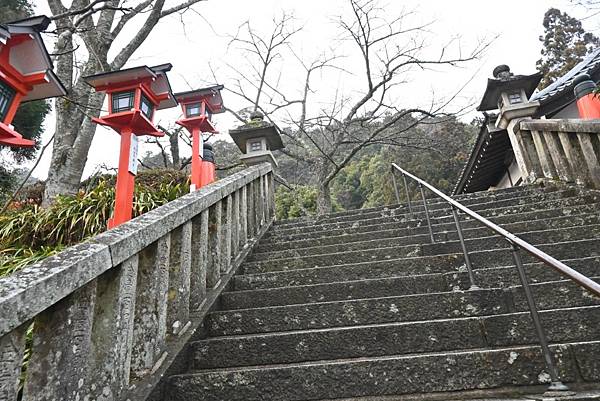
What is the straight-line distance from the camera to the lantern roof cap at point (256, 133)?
540 cm

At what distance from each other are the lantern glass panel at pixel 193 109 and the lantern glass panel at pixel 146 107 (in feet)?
5.38

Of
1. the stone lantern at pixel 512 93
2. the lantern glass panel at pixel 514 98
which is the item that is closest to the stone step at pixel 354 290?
the stone lantern at pixel 512 93

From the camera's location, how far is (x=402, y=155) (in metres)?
17.3

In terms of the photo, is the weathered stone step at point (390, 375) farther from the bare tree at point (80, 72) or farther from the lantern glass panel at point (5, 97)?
the bare tree at point (80, 72)

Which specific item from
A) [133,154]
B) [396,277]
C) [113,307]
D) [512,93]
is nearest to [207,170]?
[133,154]

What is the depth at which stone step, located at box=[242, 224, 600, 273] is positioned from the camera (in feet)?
9.96

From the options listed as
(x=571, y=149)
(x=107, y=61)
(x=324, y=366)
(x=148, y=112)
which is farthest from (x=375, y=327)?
(x=107, y=61)

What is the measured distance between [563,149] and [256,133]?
4067mm

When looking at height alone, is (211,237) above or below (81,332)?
above

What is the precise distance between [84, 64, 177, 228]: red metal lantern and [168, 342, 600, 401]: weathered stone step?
2.01 m

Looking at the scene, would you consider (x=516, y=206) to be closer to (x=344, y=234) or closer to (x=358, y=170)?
(x=344, y=234)

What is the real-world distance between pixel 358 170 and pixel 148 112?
1810cm

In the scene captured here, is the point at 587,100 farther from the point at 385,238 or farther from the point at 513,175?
the point at 513,175

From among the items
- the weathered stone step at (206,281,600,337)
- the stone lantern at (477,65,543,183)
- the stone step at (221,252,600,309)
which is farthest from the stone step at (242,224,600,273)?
the stone lantern at (477,65,543,183)
